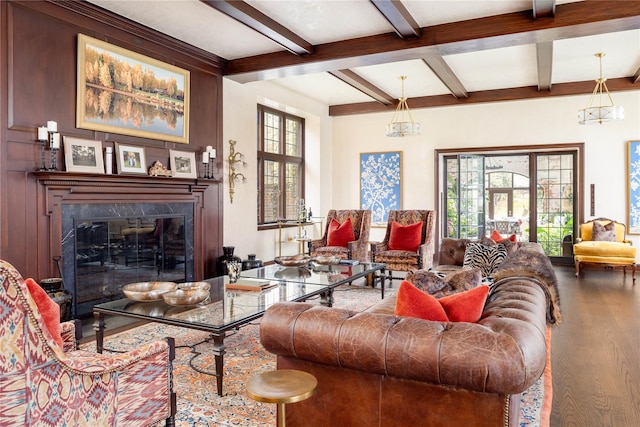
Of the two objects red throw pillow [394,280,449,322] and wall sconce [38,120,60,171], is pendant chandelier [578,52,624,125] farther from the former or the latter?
wall sconce [38,120,60,171]

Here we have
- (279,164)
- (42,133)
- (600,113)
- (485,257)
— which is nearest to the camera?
(42,133)

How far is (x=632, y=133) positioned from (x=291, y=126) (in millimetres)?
5623

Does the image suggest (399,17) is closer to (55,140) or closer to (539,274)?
(539,274)

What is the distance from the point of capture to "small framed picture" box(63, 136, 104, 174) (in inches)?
158

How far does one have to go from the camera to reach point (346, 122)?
9.04 meters

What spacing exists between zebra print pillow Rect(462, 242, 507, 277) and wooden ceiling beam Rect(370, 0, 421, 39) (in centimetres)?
225

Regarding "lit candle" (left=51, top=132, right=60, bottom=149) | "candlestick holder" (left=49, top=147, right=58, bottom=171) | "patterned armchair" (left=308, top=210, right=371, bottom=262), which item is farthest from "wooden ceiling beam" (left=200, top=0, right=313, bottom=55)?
"patterned armchair" (left=308, top=210, right=371, bottom=262)

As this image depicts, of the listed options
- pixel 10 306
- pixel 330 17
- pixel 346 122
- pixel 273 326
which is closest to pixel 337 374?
pixel 273 326

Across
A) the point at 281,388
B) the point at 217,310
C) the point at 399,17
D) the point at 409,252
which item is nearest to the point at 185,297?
the point at 217,310

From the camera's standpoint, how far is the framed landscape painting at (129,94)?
4.19m

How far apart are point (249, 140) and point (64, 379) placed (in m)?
5.12

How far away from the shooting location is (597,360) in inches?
129

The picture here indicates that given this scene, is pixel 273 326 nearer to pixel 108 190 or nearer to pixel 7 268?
pixel 7 268

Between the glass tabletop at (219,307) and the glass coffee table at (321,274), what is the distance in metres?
0.28
